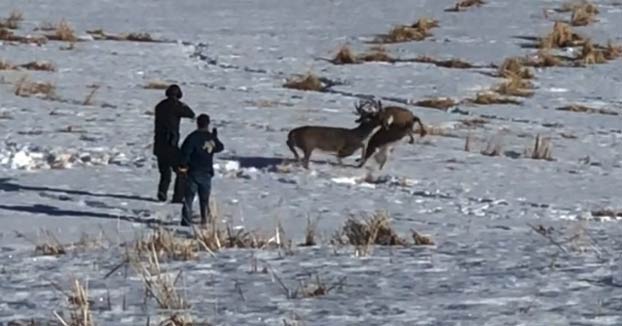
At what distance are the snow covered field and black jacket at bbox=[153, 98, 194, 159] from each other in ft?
1.80

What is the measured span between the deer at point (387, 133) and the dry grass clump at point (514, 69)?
9.28m

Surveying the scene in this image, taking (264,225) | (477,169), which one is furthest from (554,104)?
(264,225)

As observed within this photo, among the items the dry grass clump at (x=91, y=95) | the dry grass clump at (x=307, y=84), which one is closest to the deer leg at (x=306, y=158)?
the dry grass clump at (x=91, y=95)

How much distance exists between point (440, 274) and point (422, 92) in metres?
17.6

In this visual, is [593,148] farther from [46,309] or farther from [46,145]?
[46,309]

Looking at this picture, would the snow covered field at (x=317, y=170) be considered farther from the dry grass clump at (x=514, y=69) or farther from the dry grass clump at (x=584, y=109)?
the dry grass clump at (x=514, y=69)

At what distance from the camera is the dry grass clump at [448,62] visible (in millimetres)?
29703

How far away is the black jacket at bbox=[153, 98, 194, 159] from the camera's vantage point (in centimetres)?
1548

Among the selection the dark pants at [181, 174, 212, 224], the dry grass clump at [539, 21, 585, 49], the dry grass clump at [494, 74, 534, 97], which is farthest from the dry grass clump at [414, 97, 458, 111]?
the dark pants at [181, 174, 212, 224]

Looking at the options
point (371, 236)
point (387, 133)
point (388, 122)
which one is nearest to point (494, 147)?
point (388, 122)

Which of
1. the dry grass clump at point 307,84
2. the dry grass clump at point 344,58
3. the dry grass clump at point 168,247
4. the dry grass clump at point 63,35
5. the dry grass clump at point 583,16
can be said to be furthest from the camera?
the dry grass clump at point 583,16

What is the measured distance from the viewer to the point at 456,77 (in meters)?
28.0

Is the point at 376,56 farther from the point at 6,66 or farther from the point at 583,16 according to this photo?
the point at 583,16

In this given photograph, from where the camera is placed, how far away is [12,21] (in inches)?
1394
